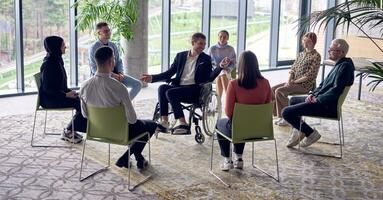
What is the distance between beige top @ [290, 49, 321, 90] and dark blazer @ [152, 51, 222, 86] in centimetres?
114

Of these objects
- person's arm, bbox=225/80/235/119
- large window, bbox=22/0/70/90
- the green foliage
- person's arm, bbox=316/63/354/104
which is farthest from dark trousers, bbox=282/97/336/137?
large window, bbox=22/0/70/90

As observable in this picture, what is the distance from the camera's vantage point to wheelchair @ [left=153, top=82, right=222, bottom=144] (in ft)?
18.6

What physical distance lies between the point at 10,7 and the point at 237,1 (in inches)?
190

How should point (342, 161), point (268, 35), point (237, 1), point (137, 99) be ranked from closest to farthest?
point (342, 161) < point (137, 99) < point (237, 1) < point (268, 35)

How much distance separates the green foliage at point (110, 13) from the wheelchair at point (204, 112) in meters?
2.60

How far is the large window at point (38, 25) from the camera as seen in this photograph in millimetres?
8453

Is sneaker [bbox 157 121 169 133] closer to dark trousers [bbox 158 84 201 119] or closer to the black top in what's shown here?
dark trousers [bbox 158 84 201 119]

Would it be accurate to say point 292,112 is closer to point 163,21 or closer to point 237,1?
point 163,21

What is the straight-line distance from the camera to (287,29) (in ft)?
40.6

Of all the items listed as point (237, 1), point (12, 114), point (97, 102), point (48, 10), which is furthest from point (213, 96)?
point (237, 1)

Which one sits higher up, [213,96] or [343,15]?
[343,15]

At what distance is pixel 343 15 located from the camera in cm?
455

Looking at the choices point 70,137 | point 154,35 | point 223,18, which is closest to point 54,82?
point 70,137

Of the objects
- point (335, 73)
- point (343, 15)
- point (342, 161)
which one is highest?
point (343, 15)
